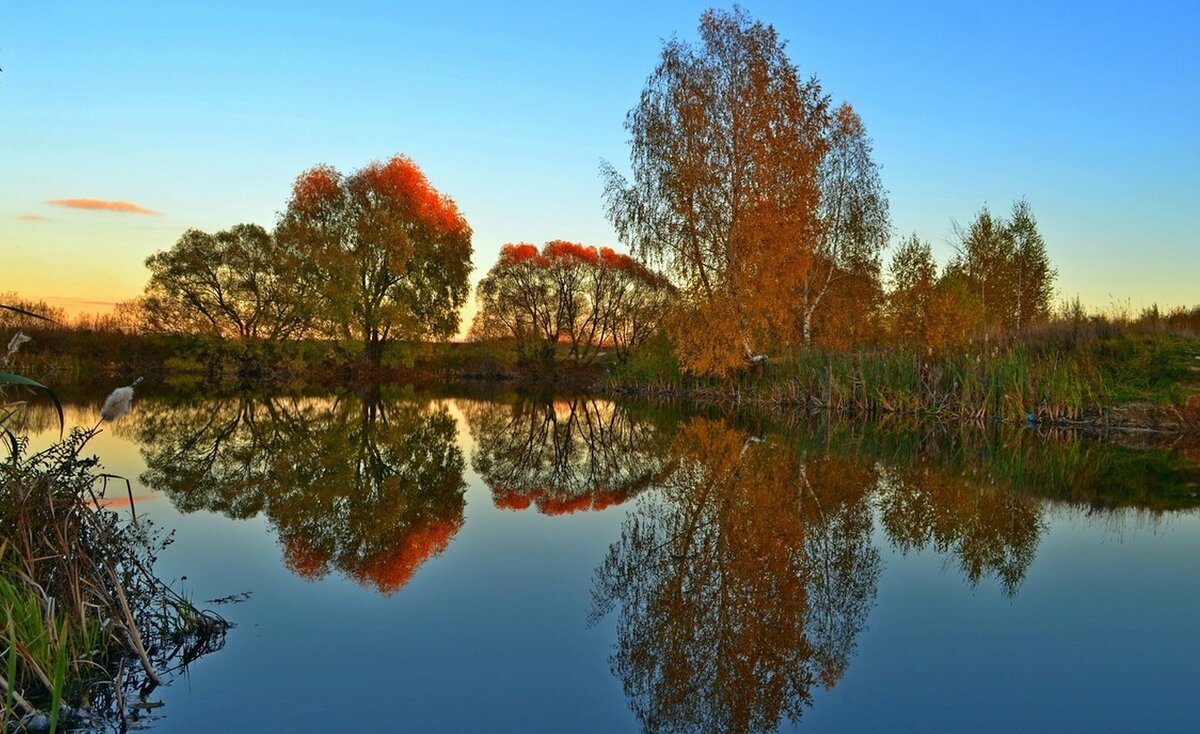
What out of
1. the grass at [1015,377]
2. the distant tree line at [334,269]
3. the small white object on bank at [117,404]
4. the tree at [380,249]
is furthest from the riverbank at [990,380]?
the small white object on bank at [117,404]

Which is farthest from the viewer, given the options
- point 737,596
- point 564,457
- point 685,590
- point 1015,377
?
point 1015,377

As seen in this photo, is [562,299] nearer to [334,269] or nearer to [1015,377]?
[334,269]

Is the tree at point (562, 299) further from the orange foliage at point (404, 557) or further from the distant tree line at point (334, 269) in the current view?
the orange foliage at point (404, 557)

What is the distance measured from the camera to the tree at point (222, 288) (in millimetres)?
43875

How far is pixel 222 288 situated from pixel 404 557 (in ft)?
140

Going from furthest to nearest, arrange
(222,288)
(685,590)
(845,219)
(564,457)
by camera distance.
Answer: (222,288) → (845,219) → (564,457) → (685,590)

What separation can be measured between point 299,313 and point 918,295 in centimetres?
3048

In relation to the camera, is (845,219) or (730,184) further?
(845,219)

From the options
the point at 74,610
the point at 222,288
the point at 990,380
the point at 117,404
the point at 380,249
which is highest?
the point at 380,249

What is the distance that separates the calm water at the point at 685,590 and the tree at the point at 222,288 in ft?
109

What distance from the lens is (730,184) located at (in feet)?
83.5

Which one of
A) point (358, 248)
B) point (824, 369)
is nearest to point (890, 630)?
point (824, 369)

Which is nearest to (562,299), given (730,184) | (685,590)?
(730,184)

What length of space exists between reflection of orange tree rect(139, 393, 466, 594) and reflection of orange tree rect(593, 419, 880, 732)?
1972mm
